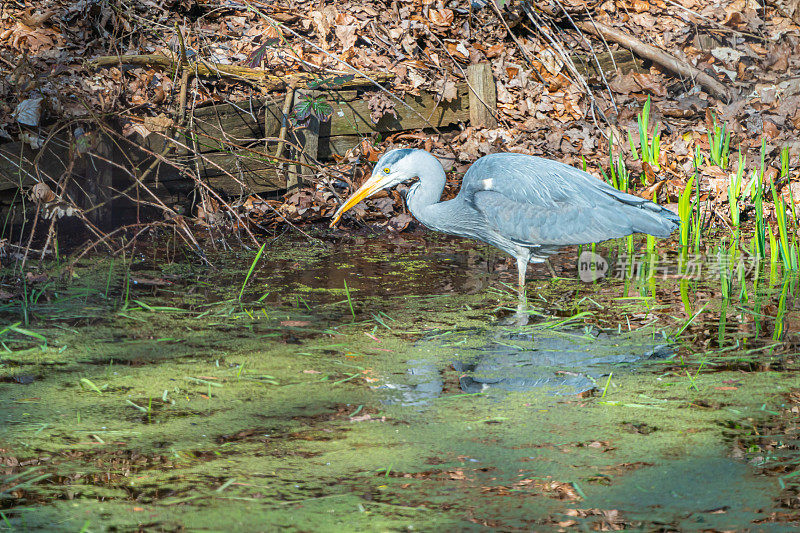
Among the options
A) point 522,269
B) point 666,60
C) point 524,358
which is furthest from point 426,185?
point 666,60

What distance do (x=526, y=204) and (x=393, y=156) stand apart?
900 mm

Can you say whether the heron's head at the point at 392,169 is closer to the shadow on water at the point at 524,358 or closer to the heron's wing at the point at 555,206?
the heron's wing at the point at 555,206

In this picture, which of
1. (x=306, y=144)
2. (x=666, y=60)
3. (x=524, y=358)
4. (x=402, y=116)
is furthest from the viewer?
(x=666, y=60)

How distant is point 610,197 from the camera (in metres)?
4.93

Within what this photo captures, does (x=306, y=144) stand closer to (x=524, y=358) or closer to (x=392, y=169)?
(x=392, y=169)

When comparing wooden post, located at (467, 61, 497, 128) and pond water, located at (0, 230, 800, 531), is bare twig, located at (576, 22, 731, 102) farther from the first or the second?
pond water, located at (0, 230, 800, 531)

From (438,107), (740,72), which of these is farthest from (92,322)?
(740,72)

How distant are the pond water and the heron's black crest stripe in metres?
0.75

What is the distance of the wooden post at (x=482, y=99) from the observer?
7602mm

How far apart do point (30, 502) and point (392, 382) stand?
1.46m

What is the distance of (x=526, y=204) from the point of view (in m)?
4.96

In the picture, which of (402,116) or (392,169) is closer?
(392,169)

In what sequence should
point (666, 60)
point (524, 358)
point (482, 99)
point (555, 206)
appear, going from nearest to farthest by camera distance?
point (524, 358) → point (555, 206) → point (482, 99) → point (666, 60)

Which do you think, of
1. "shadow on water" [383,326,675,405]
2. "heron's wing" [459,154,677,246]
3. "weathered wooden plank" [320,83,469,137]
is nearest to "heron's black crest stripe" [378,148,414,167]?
"heron's wing" [459,154,677,246]
